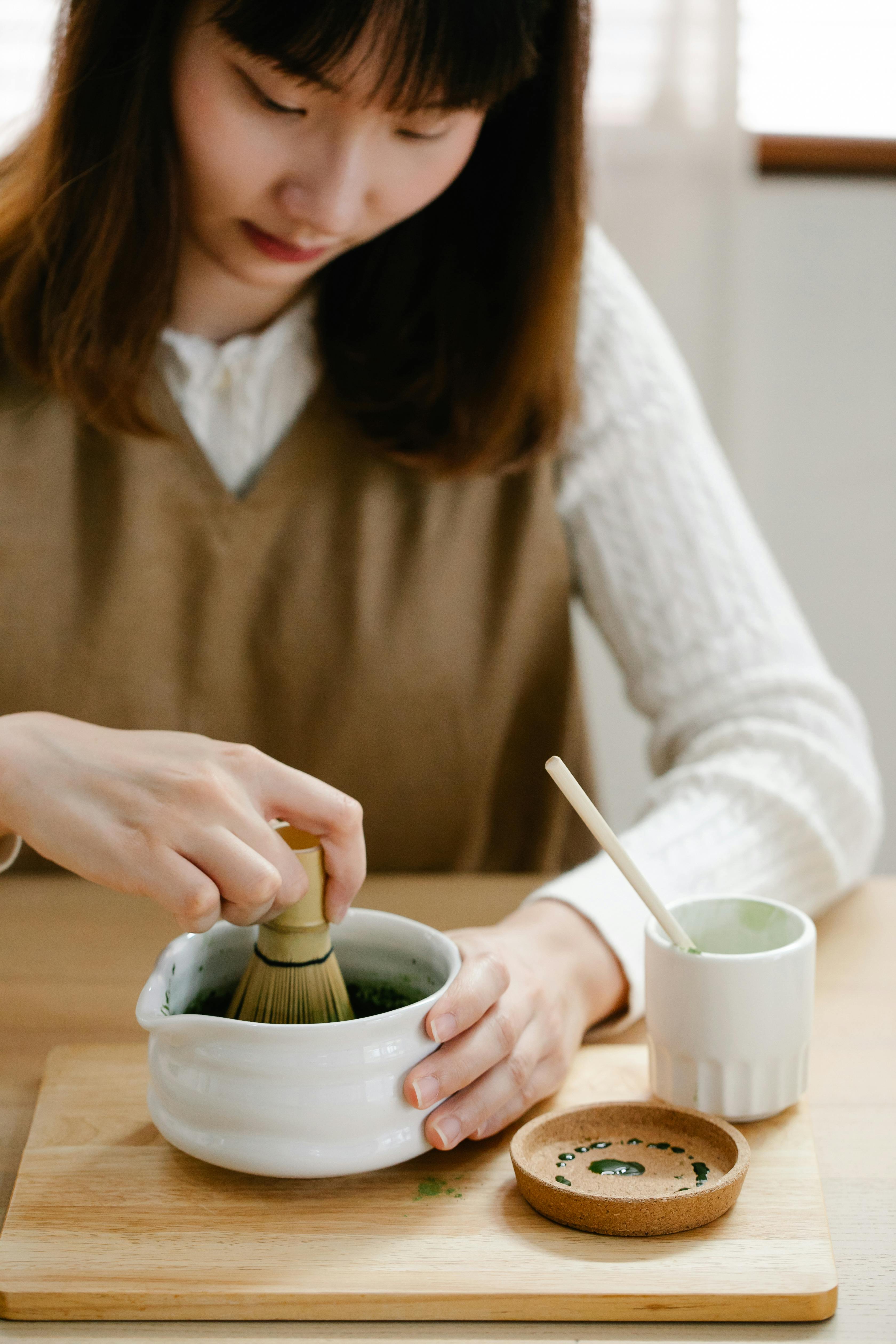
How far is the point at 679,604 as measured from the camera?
1189mm

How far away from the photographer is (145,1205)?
0.60m

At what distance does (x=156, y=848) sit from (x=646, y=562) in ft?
2.28

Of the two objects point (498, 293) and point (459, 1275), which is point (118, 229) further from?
point (459, 1275)

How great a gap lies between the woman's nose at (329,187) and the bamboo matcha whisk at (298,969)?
51 cm

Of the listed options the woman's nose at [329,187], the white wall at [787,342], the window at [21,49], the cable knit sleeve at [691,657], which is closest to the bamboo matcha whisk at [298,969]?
the cable knit sleeve at [691,657]

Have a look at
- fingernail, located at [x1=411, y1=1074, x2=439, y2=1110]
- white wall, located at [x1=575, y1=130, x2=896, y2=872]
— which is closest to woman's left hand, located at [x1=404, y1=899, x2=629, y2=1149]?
fingernail, located at [x1=411, y1=1074, x2=439, y2=1110]

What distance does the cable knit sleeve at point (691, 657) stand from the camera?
0.96 meters

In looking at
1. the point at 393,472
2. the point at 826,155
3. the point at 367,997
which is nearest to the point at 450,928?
the point at 367,997

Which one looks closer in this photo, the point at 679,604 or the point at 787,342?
the point at 679,604

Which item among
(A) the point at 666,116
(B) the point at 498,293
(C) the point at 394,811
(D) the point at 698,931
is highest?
(A) the point at 666,116

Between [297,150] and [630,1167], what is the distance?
71 centimetres

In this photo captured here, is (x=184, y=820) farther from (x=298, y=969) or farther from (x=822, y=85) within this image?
(x=822, y=85)

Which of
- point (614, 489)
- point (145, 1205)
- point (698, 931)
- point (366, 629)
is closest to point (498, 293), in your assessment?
point (614, 489)

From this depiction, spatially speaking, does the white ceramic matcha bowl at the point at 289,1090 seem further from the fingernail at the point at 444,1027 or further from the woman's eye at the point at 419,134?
the woman's eye at the point at 419,134
